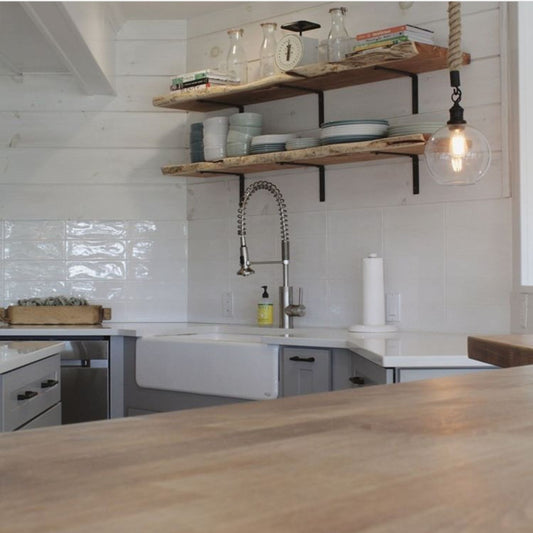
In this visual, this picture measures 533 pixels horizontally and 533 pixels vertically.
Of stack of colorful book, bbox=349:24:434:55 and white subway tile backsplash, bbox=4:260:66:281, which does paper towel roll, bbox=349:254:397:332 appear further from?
white subway tile backsplash, bbox=4:260:66:281

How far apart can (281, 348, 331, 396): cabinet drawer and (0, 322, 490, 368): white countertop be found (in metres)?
0.04

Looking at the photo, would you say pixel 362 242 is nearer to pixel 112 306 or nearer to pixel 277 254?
pixel 277 254

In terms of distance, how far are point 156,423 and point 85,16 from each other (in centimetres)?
333

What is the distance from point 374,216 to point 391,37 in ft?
2.74

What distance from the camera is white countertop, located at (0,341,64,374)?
8.15 feet

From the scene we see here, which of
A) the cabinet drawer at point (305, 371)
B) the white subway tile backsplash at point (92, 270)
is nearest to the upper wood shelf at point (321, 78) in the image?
the white subway tile backsplash at point (92, 270)

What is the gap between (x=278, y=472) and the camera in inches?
19.1

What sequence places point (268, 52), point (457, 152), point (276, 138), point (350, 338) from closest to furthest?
1. point (457, 152)
2. point (350, 338)
3. point (276, 138)
4. point (268, 52)

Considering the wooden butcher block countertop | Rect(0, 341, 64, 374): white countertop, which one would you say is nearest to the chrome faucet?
Rect(0, 341, 64, 374): white countertop

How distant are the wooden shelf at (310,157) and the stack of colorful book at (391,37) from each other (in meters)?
0.37

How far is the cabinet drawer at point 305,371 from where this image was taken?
127 inches

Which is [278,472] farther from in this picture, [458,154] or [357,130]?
[357,130]

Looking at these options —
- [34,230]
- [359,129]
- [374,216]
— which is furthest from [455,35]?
[34,230]

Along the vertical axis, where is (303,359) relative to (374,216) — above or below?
below
